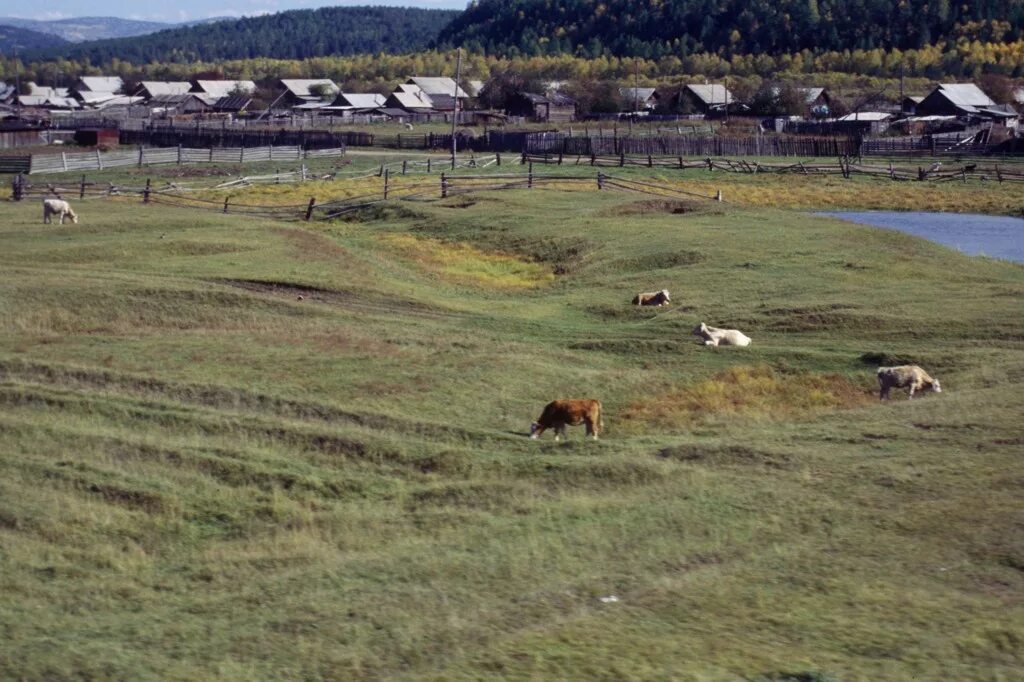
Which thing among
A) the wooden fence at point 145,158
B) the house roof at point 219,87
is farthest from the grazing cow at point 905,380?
the house roof at point 219,87

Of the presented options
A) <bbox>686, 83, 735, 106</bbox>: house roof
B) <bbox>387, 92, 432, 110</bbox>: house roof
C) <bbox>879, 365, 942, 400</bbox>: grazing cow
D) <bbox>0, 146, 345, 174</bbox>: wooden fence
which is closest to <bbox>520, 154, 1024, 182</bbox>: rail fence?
<bbox>0, 146, 345, 174</bbox>: wooden fence

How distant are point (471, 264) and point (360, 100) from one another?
10107cm

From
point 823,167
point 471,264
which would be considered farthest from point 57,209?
point 823,167

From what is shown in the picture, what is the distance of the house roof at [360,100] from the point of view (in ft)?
426

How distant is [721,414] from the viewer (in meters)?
17.9

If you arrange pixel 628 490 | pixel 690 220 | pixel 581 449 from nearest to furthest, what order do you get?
1. pixel 628 490
2. pixel 581 449
3. pixel 690 220

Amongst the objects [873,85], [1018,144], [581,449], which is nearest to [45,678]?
[581,449]

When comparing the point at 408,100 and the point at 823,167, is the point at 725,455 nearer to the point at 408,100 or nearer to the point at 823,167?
the point at 823,167

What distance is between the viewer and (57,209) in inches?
1442

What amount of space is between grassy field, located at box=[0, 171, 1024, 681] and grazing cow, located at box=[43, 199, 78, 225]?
302 inches

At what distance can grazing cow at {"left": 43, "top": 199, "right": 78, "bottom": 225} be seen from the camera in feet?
119

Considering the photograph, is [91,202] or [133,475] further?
[91,202]

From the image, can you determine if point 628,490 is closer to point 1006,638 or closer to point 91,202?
point 1006,638

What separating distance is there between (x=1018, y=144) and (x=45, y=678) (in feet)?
247
